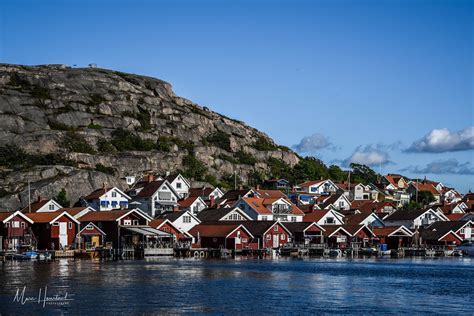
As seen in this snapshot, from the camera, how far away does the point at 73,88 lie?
6880 inches

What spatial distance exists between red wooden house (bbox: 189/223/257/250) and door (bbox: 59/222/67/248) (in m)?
18.6

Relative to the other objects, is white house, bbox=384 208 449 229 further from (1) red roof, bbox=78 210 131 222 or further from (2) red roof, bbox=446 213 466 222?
(1) red roof, bbox=78 210 131 222

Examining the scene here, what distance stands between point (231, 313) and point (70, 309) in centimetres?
948

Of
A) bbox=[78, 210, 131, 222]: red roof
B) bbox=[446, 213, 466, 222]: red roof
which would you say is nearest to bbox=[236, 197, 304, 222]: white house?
bbox=[78, 210, 131, 222]: red roof

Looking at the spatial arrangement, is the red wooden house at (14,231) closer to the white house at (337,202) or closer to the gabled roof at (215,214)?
the gabled roof at (215,214)

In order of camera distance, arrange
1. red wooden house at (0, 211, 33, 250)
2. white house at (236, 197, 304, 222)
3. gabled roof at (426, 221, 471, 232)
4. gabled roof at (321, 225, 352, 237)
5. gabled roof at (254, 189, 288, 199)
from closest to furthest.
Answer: red wooden house at (0, 211, 33, 250) < gabled roof at (321, 225, 352, 237) < gabled roof at (426, 221, 471, 232) < white house at (236, 197, 304, 222) < gabled roof at (254, 189, 288, 199)

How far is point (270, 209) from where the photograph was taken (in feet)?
430

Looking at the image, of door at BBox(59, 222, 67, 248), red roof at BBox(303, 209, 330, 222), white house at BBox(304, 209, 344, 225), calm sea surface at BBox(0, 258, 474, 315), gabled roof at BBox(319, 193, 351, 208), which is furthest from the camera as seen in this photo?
gabled roof at BBox(319, 193, 351, 208)

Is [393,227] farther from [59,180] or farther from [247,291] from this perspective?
[247,291]

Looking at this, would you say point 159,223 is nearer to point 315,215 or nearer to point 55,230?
point 55,230

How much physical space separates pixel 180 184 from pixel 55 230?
1643 inches

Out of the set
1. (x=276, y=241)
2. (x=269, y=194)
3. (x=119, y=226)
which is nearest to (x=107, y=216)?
(x=119, y=226)

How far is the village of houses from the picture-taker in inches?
4021

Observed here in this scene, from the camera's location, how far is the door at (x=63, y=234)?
10206cm
